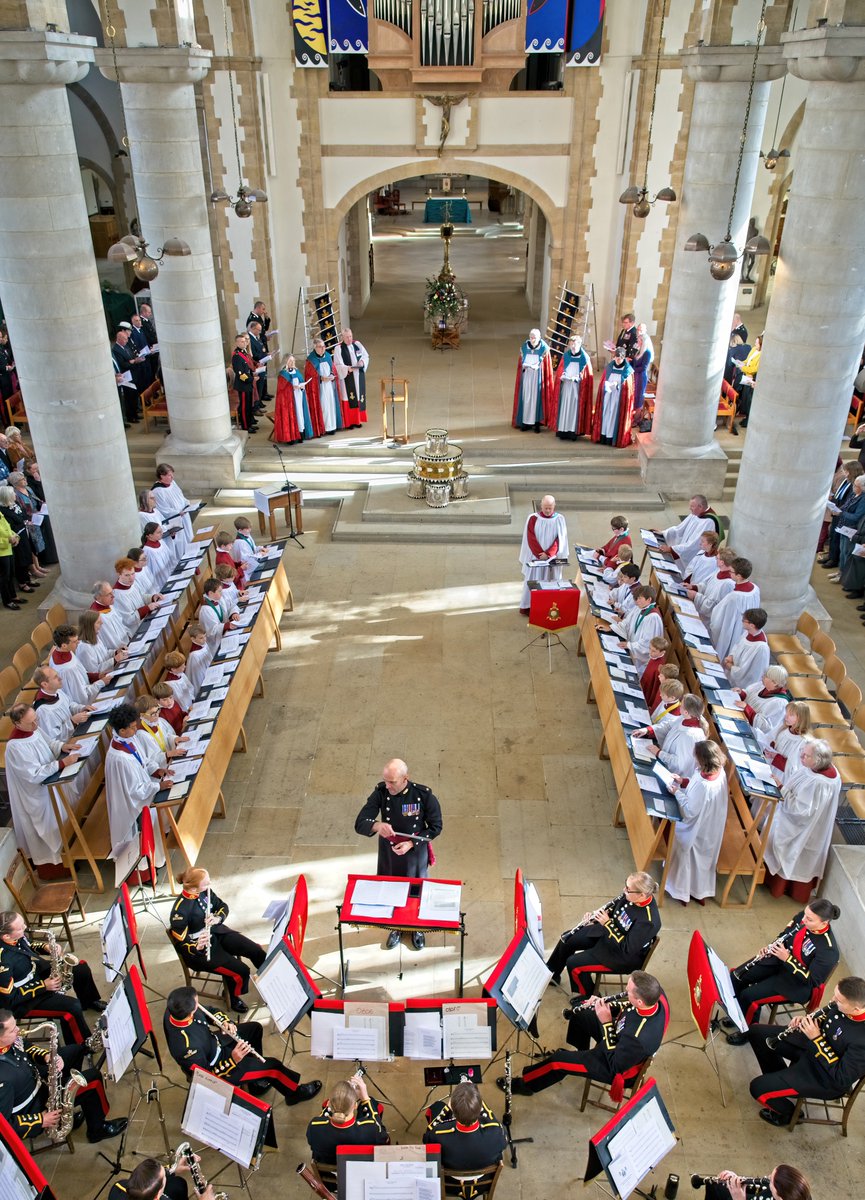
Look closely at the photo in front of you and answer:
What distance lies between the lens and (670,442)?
14.5 m

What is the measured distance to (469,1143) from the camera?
17.0 feet

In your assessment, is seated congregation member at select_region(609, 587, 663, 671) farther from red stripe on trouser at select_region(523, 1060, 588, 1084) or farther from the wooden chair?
the wooden chair

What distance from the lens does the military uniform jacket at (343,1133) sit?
206 inches

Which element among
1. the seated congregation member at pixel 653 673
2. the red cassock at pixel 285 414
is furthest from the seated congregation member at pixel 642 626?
the red cassock at pixel 285 414

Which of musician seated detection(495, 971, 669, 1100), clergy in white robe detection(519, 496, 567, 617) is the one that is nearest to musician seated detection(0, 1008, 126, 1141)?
musician seated detection(495, 971, 669, 1100)

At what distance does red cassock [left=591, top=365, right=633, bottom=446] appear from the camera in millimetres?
15039

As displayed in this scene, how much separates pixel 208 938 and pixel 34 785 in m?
2.12

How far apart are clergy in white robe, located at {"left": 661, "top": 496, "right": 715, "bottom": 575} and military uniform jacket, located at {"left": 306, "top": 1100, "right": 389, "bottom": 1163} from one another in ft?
23.8

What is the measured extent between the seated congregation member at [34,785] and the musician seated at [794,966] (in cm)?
533

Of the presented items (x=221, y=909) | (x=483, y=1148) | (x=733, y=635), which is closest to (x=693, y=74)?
(x=733, y=635)

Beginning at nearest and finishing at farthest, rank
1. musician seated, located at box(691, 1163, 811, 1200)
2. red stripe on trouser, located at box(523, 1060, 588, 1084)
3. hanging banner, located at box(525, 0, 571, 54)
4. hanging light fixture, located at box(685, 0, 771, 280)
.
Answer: musician seated, located at box(691, 1163, 811, 1200) → red stripe on trouser, located at box(523, 1060, 588, 1084) → hanging light fixture, located at box(685, 0, 771, 280) → hanging banner, located at box(525, 0, 571, 54)

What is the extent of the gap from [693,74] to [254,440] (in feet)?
27.1

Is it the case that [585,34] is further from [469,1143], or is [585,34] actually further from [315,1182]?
[315,1182]

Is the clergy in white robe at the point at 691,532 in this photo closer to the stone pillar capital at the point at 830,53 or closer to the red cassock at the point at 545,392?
the stone pillar capital at the point at 830,53
